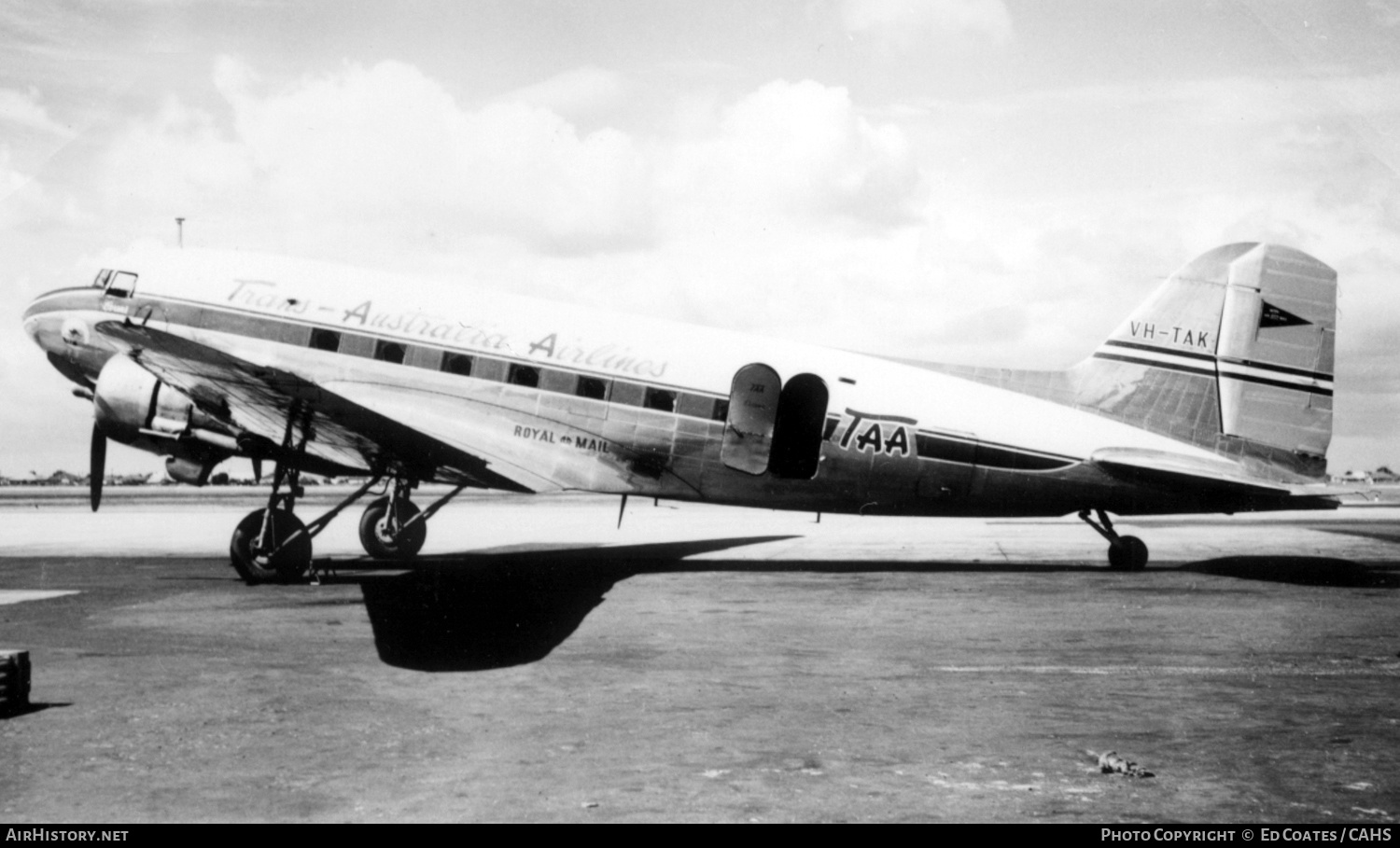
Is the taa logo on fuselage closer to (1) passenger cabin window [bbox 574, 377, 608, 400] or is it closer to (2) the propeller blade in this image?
(1) passenger cabin window [bbox 574, 377, 608, 400]

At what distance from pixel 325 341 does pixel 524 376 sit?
9.67 feet

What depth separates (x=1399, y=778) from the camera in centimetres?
589

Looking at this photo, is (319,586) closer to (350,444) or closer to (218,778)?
(350,444)

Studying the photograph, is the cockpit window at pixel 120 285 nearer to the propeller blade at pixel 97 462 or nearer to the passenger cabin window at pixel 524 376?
the propeller blade at pixel 97 462

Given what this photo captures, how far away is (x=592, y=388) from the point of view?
15.6 m

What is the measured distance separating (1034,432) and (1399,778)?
9.67 meters

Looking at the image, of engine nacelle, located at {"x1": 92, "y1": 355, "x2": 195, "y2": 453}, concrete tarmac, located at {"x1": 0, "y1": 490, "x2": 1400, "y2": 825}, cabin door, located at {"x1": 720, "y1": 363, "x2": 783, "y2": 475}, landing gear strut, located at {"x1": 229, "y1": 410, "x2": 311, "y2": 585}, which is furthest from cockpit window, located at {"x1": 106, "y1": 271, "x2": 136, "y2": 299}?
cabin door, located at {"x1": 720, "y1": 363, "x2": 783, "y2": 475}

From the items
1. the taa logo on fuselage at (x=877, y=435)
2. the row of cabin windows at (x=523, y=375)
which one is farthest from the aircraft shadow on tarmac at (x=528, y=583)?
the row of cabin windows at (x=523, y=375)

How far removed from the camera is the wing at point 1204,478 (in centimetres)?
1407

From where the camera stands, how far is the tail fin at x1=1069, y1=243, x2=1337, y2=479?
49.4ft

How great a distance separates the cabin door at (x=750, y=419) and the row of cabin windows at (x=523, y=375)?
208 mm

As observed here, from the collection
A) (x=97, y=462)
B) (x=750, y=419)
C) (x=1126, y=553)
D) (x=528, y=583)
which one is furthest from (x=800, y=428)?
(x=97, y=462)

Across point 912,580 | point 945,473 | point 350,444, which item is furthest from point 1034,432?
point 350,444

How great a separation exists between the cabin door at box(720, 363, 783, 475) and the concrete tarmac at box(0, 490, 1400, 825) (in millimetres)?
1735
